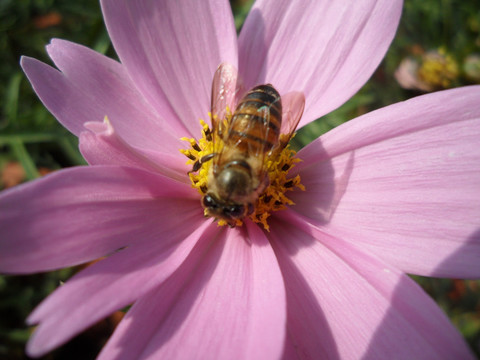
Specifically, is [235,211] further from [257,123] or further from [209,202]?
[257,123]

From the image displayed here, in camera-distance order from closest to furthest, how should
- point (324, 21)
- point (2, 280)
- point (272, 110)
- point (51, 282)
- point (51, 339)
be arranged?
point (51, 339) < point (272, 110) < point (324, 21) < point (2, 280) < point (51, 282)

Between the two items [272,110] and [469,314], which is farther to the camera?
[469,314]

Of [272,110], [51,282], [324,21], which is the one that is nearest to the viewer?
[272,110]

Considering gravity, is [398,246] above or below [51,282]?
above

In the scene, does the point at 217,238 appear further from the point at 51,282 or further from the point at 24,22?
the point at 24,22

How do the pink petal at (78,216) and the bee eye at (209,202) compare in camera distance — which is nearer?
the pink petal at (78,216)

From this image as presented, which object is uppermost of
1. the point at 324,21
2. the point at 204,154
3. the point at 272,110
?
the point at 324,21

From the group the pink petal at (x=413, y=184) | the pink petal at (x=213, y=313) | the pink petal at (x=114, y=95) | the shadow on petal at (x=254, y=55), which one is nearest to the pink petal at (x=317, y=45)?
the shadow on petal at (x=254, y=55)

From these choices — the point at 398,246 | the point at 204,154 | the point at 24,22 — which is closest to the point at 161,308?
the point at 204,154

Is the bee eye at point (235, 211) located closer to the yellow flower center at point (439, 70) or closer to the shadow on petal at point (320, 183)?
the shadow on petal at point (320, 183)
